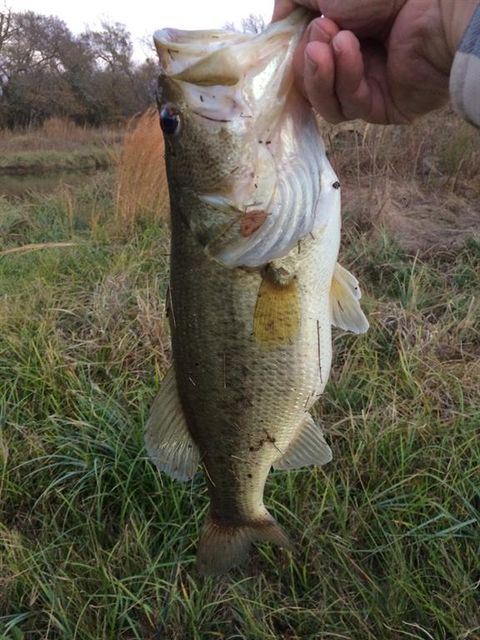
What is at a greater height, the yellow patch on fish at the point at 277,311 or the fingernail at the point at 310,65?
the fingernail at the point at 310,65

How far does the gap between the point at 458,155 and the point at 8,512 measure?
24.0 ft

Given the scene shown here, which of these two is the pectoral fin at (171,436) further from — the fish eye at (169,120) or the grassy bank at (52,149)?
the grassy bank at (52,149)

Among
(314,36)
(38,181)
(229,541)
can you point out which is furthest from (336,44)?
(38,181)

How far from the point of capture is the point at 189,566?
92.7 inches

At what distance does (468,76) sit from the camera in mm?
1216

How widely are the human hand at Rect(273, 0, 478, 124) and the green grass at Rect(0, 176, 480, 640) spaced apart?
161 centimetres

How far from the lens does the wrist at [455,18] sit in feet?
4.19

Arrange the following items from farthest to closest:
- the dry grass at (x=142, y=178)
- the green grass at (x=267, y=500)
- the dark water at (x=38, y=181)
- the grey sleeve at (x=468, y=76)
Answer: the dark water at (x=38, y=181) < the dry grass at (x=142, y=178) < the green grass at (x=267, y=500) < the grey sleeve at (x=468, y=76)

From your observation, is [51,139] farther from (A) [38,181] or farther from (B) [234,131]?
(B) [234,131]

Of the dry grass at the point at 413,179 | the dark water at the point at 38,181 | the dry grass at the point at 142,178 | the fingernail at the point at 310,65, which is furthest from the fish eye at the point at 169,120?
the dark water at the point at 38,181

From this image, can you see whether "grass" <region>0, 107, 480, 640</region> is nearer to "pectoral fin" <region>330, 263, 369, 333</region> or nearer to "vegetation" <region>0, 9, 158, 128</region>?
"pectoral fin" <region>330, 263, 369, 333</region>

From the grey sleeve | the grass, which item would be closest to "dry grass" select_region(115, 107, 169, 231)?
the grass

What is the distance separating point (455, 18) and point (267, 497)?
1960 mm

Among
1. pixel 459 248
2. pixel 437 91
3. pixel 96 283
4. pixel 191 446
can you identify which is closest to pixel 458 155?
pixel 459 248
